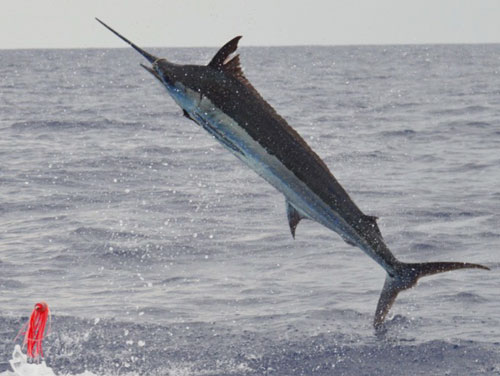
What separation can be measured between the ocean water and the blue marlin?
5.89m

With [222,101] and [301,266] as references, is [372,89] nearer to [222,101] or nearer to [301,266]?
[301,266]

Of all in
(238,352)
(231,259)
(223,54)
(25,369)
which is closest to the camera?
(223,54)

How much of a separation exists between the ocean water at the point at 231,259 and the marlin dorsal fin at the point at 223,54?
5990 millimetres

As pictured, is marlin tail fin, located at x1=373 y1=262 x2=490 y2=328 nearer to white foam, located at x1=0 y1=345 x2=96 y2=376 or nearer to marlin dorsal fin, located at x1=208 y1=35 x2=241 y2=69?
marlin dorsal fin, located at x1=208 y1=35 x2=241 y2=69

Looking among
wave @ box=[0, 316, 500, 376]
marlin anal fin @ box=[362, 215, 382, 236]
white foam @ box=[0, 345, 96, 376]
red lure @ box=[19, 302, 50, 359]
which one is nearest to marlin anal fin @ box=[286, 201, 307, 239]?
marlin anal fin @ box=[362, 215, 382, 236]

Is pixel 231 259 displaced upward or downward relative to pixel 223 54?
downward

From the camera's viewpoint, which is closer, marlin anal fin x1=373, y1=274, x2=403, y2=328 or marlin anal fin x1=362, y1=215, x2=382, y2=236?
marlin anal fin x1=362, y1=215, x2=382, y2=236

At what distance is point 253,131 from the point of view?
3.03 m

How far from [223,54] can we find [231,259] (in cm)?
1059

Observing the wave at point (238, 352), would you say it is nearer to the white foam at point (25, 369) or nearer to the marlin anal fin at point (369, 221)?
the white foam at point (25, 369)

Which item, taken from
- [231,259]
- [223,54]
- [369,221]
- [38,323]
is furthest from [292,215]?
[231,259]

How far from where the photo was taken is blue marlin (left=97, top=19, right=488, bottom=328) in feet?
9.96

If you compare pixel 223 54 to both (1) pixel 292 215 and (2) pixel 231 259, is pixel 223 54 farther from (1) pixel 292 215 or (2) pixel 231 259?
(2) pixel 231 259

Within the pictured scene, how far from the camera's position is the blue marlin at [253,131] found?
304cm
